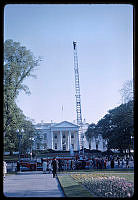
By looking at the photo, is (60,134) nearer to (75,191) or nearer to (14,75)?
(14,75)

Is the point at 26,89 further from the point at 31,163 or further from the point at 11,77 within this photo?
the point at 31,163

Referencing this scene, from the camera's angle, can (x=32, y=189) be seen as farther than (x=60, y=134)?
No

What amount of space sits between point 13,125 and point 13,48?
754cm

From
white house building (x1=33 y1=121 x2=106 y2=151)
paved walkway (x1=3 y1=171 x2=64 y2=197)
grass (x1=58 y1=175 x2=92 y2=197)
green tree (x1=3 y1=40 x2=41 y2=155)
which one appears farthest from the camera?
white house building (x1=33 y1=121 x2=106 y2=151)

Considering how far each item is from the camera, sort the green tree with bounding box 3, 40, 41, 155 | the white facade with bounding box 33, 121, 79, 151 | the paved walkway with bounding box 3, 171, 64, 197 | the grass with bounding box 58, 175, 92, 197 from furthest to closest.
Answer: the white facade with bounding box 33, 121, 79, 151 < the green tree with bounding box 3, 40, 41, 155 < the grass with bounding box 58, 175, 92, 197 < the paved walkway with bounding box 3, 171, 64, 197

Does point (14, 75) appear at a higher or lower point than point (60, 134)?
higher

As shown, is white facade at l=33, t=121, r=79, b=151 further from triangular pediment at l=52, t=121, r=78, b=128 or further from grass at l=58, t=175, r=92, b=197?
grass at l=58, t=175, r=92, b=197

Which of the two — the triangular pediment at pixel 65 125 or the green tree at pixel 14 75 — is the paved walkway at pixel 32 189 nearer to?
the green tree at pixel 14 75

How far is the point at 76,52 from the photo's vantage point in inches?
1865

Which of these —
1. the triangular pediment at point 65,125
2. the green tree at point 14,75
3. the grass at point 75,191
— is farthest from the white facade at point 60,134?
the grass at point 75,191

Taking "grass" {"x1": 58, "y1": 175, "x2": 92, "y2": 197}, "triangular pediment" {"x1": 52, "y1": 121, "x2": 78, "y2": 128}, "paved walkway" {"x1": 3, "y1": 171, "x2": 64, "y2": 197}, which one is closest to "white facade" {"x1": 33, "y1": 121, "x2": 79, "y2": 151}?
"triangular pediment" {"x1": 52, "y1": 121, "x2": 78, "y2": 128}

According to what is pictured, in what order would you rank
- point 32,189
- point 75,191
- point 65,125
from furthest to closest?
point 65,125 → point 32,189 → point 75,191

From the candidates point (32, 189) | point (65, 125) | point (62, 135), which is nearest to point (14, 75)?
point (32, 189)

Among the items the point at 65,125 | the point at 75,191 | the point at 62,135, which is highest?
the point at 65,125
